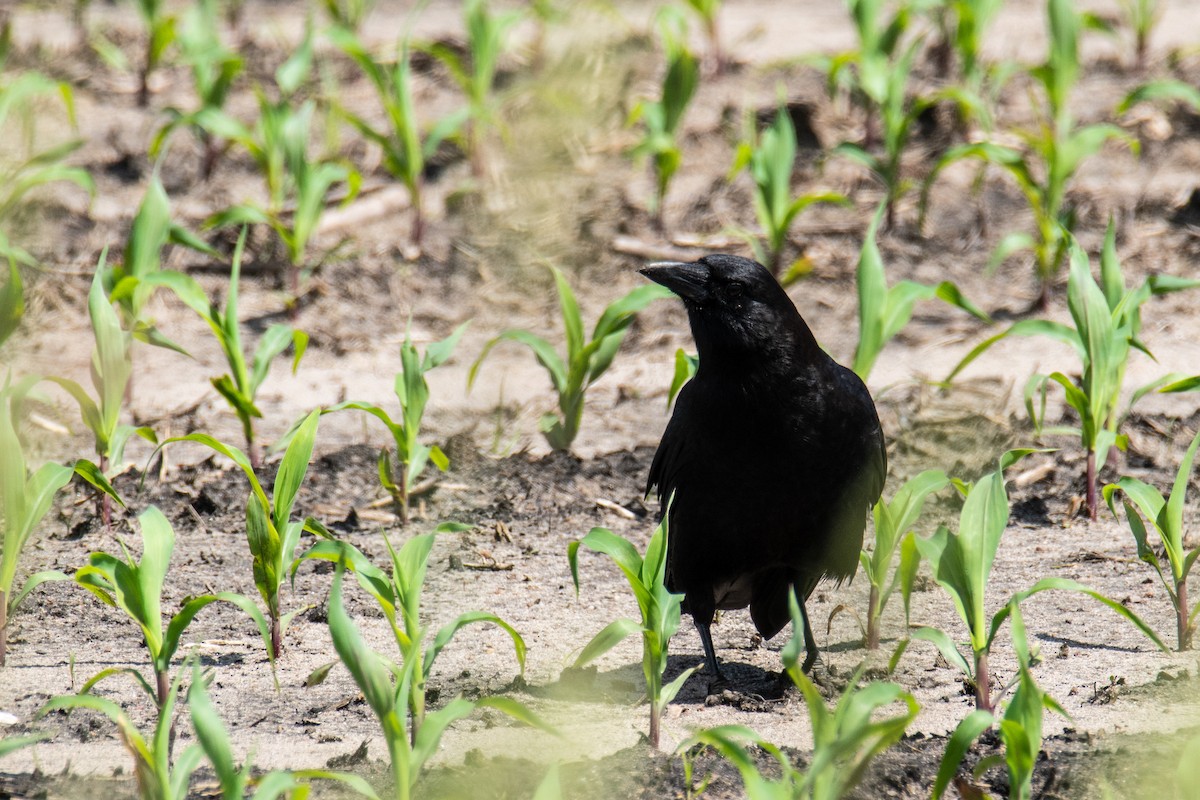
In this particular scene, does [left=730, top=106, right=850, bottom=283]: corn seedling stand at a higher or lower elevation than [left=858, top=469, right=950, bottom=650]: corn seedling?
higher

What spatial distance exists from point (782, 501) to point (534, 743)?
86 cm

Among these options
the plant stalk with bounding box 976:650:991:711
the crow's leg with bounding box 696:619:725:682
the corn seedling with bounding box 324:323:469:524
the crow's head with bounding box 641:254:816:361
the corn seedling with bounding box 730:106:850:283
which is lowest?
the crow's leg with bounding box 696:619:725:682

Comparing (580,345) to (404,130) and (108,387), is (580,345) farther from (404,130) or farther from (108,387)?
(404,130)

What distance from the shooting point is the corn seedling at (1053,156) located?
546 cm

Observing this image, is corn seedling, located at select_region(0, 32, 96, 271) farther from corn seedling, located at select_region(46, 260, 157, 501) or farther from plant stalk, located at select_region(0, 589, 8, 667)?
plant stalk, located at select_region(0, 589, 8, 667)

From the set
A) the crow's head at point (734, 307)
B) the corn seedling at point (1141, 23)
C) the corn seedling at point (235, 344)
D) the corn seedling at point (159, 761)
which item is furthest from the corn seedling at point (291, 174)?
the corn seedling at point (1141, 23)

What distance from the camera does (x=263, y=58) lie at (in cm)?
800

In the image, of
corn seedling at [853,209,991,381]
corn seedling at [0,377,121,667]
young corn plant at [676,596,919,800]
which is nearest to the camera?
young corn plant at [676,596,919,800]

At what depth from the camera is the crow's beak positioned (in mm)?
3520

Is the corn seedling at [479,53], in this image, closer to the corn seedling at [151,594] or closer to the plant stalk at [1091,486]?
the plant stalk at [1091,486]

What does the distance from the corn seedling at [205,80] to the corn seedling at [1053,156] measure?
10.3 feet

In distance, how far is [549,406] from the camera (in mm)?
5285

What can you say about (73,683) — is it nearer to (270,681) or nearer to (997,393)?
(270,681)

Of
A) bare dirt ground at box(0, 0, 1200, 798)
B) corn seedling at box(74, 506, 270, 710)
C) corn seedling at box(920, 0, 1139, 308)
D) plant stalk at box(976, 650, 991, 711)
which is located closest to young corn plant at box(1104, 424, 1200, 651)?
bare dirt ground at box(0, 0, 1200, 798)
